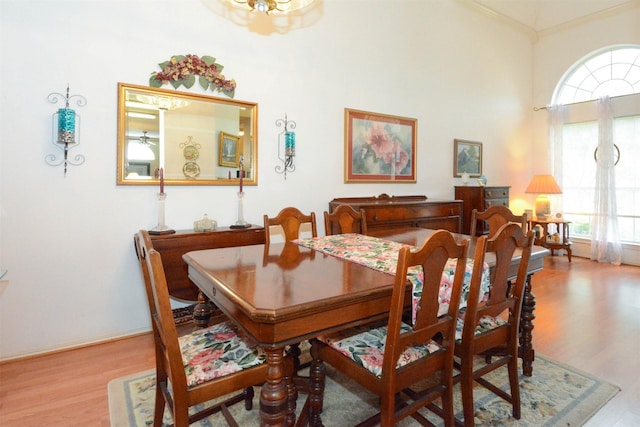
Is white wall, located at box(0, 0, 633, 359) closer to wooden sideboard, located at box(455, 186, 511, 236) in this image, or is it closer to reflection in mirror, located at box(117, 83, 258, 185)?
reflection in mirror, located at box(117, 83, 258, 185)

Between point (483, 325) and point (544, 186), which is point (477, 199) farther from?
point (483, 325)

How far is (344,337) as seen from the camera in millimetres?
1626

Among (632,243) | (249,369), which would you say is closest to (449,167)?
(632,243)

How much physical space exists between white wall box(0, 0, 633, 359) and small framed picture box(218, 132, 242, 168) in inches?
9.6

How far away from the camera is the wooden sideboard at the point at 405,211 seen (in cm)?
366

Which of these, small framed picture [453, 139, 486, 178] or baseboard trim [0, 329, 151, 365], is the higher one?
small framed picture [453, 139, 486, 178]

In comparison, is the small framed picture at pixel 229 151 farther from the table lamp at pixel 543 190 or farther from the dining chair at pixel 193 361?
the table lamp at pixel 543 190

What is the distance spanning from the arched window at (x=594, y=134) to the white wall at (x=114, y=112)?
8.86ft

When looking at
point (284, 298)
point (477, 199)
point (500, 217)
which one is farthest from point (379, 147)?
point (284, 298)

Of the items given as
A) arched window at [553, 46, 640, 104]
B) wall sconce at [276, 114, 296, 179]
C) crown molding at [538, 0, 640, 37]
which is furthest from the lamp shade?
wall sconce at [276, 114, 296, 179]

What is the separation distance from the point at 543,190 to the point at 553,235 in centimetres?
73

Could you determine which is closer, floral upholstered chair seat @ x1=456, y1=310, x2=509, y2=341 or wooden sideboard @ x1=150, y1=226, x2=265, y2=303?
floral upholstered chair seat @ x1=456, y1=310, x2=509, y2=341

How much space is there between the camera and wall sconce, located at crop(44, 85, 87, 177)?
2.42 m

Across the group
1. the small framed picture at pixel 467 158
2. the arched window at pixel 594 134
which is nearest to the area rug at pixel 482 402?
the small framed picture at pixel 467 158
